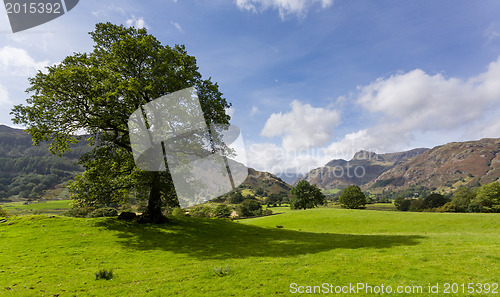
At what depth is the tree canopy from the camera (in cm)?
2303

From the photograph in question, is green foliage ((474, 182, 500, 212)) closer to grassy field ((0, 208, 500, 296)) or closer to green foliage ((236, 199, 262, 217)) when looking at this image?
grassy field ((0, 208, 500, 296))

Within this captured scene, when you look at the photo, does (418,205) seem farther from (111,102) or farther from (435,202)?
(111,102)

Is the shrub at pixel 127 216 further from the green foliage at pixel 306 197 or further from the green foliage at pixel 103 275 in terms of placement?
the green foliage at pixel 306 197

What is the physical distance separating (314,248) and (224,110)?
20049 millimetres

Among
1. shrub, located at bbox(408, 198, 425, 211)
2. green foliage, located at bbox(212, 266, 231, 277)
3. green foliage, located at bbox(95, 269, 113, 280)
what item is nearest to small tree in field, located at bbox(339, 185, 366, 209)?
shrub, located at bbox(408, 198, 425, 211)

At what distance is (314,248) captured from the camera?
20.6 m

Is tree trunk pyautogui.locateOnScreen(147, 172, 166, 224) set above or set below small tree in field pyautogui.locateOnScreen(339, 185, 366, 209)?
above

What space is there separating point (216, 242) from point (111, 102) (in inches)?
757

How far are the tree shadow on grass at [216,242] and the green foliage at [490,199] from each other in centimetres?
7539

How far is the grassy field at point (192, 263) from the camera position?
38.0 feet

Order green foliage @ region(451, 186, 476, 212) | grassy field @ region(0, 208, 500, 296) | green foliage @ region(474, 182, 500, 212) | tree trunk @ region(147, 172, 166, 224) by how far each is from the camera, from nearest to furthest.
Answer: grassy field @ region(0, 208, 500, 296)
tree trunk @ region(147, 172, 166, 224)
green foliage @ region(474, 182, 500, 212)
green foliage @ region(451, 186, 476, 212)

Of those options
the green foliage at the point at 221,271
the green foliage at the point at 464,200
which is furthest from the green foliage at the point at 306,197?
the green foliage at the point at 221,271

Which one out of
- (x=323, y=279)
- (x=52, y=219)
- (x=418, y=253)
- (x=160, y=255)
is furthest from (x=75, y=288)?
(x=418, y=253)

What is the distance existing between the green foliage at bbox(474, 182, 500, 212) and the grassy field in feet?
261
